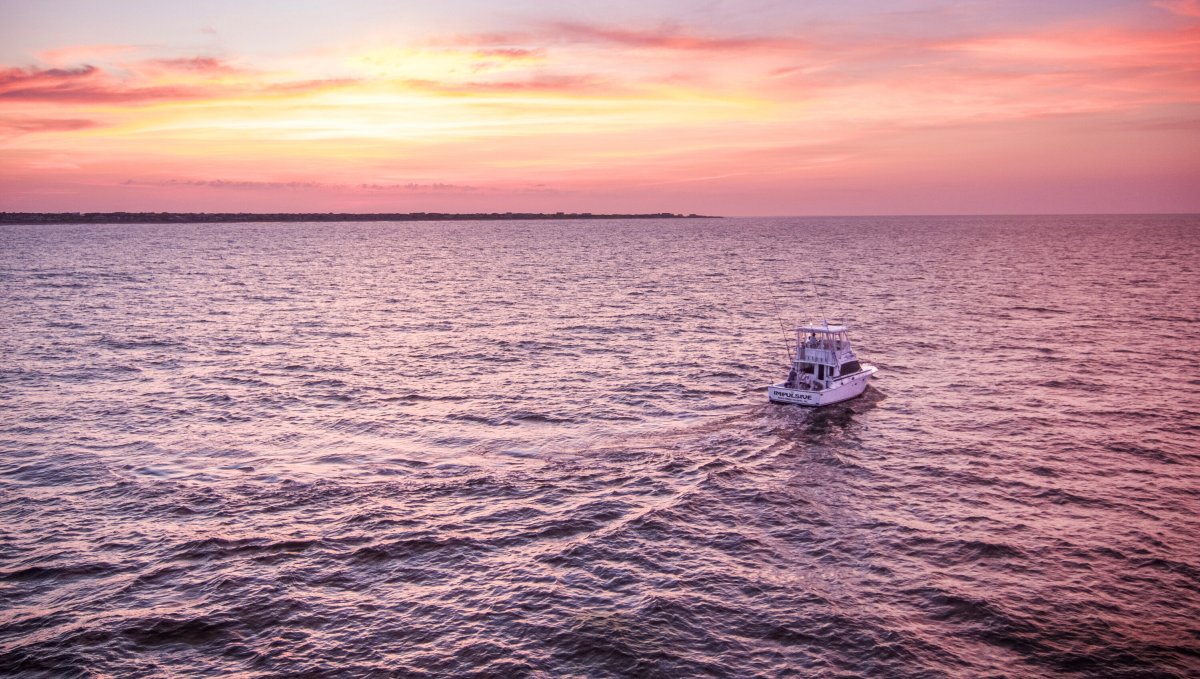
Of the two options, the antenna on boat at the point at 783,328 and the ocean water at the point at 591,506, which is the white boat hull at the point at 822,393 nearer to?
the ocean water at the point at 591,506

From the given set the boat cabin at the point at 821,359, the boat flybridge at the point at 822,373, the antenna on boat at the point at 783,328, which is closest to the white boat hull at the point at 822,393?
the boat flybridge at the point at 822,373

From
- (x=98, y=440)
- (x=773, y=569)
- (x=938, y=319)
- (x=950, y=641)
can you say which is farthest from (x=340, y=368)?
(x=938, y=319)

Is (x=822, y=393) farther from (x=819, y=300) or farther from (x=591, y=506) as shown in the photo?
(x=819, y=300)

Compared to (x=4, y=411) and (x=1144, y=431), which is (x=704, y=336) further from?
(x=4, y=411)

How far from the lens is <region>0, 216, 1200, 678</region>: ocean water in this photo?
2211cm

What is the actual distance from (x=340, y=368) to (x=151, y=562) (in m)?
31.8

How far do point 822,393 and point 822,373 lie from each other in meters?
2.50

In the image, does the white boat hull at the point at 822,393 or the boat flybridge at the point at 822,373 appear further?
the boat flybridge at the point at 822,373

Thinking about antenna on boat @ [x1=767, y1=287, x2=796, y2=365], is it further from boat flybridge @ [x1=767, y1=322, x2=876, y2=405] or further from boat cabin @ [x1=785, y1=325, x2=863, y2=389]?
boat flybridge @ [x1=767, y1=322, x2=876, y2=405]

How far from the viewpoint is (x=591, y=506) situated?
3141 centimetres

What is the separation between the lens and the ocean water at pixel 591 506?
22.1m

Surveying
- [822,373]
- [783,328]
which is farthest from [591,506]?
[783,328]

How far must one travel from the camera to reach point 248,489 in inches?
1292

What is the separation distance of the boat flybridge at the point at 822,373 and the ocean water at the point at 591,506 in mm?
1237
